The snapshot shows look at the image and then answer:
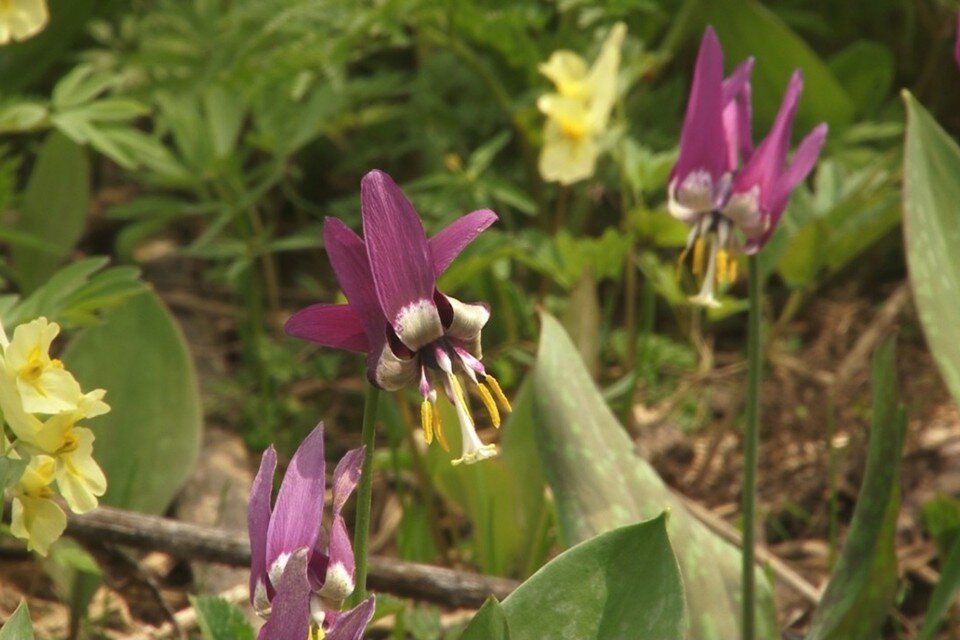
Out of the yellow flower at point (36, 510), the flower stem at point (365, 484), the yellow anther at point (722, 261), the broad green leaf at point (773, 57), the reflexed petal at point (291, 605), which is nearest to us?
the reflexed petal at point (291, 605)

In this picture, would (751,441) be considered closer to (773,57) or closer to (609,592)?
(609,592)

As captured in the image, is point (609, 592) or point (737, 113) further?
point (737, 113)

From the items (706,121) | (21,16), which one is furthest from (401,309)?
(21,16)

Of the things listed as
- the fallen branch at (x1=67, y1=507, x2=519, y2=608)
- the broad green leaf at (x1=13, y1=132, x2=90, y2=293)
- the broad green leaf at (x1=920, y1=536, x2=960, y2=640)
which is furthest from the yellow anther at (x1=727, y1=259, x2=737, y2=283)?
the broad green leaf at (x1=13, y1=132, x2=90, y2=293)

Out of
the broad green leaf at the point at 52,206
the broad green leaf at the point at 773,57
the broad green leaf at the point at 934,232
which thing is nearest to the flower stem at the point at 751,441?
the broad green leaf at the point at 934,232

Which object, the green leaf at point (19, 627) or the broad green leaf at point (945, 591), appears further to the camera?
the broad green leaf at point (945, 591)

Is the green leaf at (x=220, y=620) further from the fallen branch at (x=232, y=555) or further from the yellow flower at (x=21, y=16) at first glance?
the yellow flower at (x=21, y=16)

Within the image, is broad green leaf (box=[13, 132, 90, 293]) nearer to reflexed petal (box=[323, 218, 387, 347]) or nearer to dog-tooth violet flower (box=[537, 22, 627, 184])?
dog-tooth violet flower (box=[537, 22, 627, 184])

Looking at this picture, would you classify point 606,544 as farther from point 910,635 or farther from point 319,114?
point 319,114
